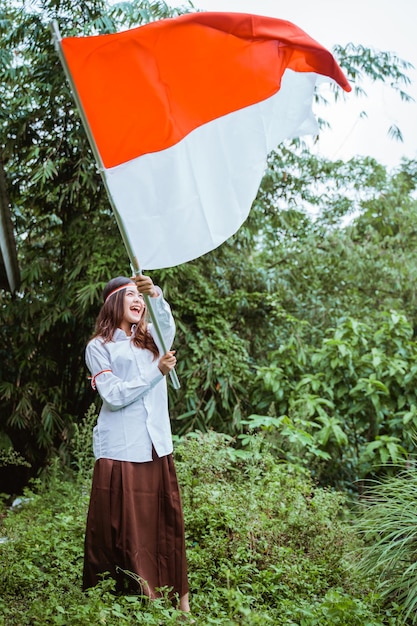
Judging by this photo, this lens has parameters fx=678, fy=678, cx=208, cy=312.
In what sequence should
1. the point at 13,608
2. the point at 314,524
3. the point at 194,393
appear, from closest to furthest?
the point at 13,608 → the point at 314,524 → the point at 194,393

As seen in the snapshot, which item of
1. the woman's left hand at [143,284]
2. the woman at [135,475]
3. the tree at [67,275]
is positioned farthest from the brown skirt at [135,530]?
the tree at [67,275]

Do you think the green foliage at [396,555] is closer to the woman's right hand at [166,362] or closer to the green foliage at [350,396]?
the woman's right hand at [166,362]

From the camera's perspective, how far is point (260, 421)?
513cm

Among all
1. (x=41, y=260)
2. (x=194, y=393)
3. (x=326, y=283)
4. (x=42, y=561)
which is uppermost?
(x=41, y=260)

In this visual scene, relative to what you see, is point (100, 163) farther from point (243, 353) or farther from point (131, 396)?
point (243, 353)

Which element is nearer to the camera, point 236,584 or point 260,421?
point 236,584

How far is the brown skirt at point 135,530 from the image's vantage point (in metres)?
3.00

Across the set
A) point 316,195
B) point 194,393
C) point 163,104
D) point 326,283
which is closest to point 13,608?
point 163,104

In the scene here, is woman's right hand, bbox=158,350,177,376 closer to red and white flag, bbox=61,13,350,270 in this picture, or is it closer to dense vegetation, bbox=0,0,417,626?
red and white flag, bbox=61,13,350,270

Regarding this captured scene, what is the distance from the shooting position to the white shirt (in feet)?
9.84

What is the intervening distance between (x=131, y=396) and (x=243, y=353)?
3285 millimetres

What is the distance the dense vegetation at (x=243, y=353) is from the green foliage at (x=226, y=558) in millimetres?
15

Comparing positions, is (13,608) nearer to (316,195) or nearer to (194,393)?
(194,393)

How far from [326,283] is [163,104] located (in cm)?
495
